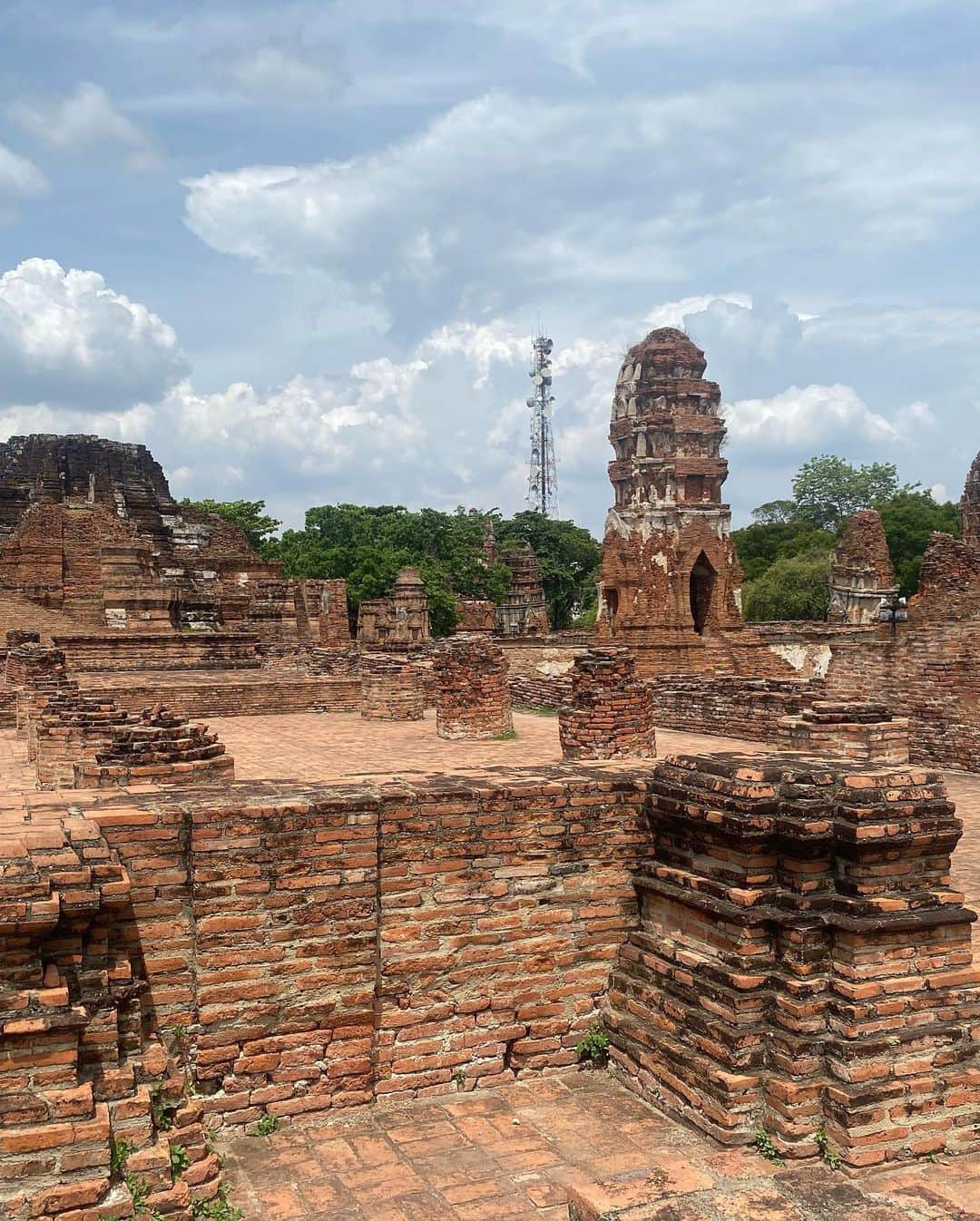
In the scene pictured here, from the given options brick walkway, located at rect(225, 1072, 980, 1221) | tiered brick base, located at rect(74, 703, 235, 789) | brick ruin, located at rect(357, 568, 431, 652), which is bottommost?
brick walkway, located at rect(225, 1072, 980, 1221)

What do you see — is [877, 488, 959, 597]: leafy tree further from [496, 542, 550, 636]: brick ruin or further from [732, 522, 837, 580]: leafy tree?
[496, 542, 550, 636]: brick ruin

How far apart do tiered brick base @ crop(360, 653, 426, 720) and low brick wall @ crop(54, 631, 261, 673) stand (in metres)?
3.58

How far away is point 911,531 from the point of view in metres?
41.2

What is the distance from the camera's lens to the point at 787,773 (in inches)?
133

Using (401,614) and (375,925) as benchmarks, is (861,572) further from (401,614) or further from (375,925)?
(375,925)

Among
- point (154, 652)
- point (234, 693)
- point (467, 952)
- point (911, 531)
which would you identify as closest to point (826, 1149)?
point (467, 952)

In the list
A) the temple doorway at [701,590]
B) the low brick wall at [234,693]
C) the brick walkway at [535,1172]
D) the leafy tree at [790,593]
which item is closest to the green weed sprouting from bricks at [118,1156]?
the brick walkway at [535,1172]

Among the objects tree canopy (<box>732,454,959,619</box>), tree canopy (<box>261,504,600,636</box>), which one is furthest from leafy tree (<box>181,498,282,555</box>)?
tree canopy (<box>732,454,959,619</box>)

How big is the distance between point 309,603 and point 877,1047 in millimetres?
23095

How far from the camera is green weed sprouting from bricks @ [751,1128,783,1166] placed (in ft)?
10.2

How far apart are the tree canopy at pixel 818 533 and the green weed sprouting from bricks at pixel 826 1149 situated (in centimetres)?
3051

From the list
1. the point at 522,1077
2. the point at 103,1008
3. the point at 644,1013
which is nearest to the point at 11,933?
the point at 103,1008

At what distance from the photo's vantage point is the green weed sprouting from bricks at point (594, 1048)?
147 inches

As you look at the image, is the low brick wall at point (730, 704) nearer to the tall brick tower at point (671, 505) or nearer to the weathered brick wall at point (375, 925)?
the weathered brick wall at point (375, 925)
